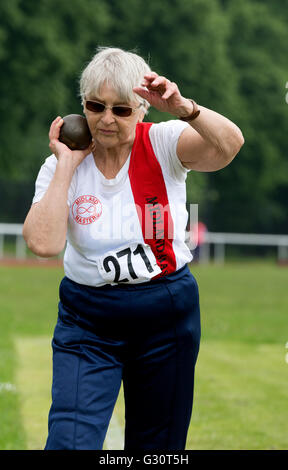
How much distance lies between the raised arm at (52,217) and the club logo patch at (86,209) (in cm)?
8

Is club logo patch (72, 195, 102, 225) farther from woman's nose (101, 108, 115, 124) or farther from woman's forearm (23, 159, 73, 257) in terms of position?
woman's nose (101, 108, 115, 124)

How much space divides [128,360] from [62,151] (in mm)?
1014

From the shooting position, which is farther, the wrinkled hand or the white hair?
the white hair

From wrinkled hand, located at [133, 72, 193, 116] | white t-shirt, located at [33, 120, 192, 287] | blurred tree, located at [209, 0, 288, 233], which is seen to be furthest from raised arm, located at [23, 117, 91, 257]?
blurred tree, located at [209, 0, 288, 233]

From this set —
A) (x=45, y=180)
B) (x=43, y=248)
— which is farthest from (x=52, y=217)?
(x=45, y=180)

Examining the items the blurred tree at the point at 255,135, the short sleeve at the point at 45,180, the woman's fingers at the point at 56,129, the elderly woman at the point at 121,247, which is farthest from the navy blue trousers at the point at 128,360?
the blurred tree at the point at 255,135

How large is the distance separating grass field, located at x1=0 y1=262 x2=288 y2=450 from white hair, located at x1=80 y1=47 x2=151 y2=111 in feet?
9.86

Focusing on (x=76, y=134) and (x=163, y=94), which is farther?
(x=76, y=134)

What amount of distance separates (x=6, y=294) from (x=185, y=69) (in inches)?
886

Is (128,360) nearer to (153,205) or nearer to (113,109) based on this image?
(153,205)

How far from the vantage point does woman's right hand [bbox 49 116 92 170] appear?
12.1ft

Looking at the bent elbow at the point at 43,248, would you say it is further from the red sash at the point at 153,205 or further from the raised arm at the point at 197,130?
the raised arm at the point at 197,130

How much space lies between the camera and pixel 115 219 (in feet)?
12.0

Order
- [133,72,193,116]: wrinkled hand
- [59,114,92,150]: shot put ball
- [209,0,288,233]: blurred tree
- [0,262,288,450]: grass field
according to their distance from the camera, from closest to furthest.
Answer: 1. [133,72,193,116]: wrinkled hand
2. [59,114,92,150]: shot put ball
3. [0,262,288,450]: grass field
4. [209,0,288,233]: blurred tree
